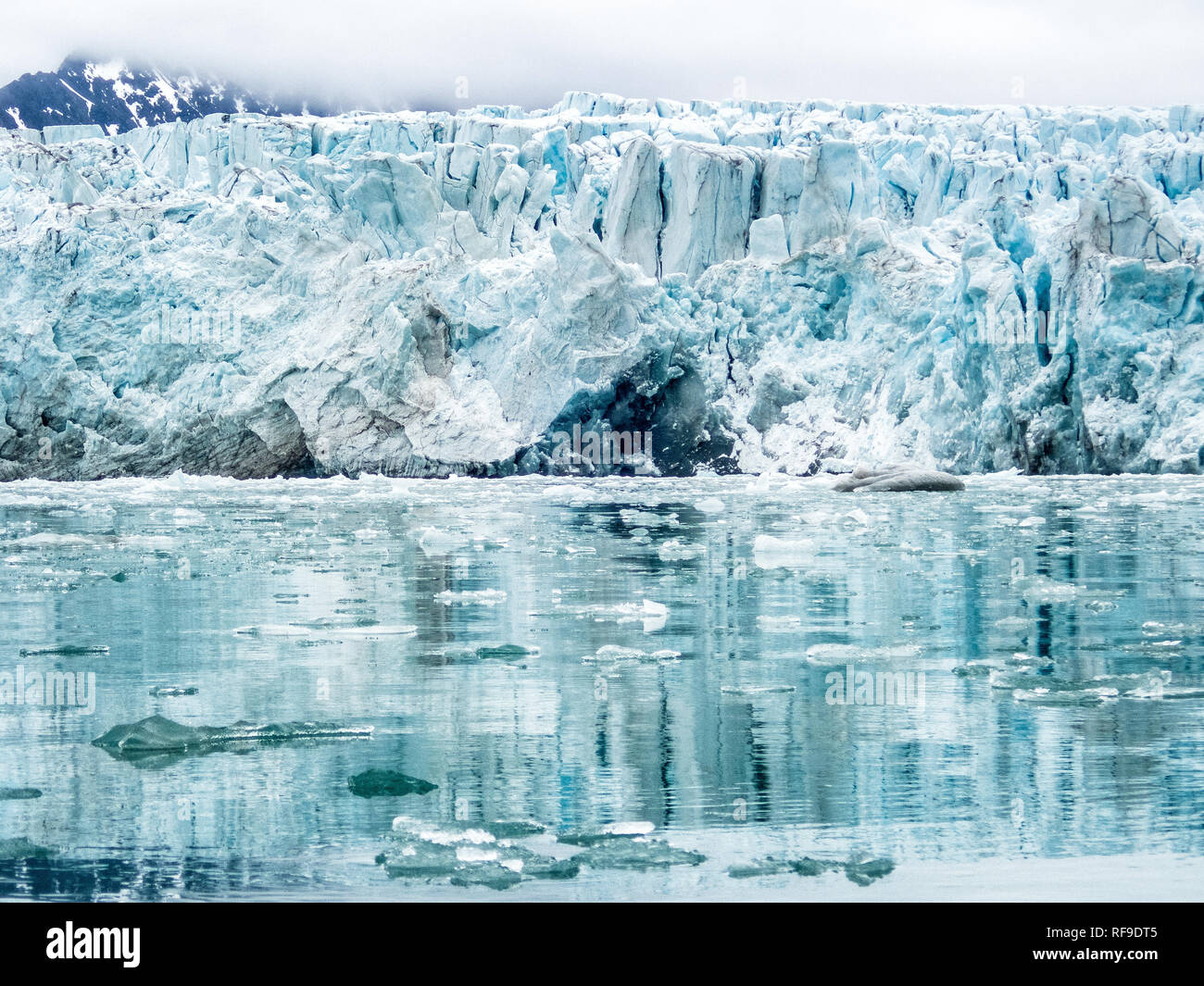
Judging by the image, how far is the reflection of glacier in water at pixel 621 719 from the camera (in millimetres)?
2424

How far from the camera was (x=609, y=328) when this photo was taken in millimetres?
22094

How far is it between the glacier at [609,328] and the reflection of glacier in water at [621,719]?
41.0 ft

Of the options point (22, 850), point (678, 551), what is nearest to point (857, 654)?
point (22, 850)

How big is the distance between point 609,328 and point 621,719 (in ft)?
61.9

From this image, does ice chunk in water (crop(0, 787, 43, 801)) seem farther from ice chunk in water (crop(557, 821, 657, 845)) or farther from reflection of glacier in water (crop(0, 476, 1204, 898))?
ice chunk in water (crop(557, 821, 657, 845))

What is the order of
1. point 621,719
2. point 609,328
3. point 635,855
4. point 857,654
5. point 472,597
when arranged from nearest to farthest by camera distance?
point 635,855 < point 621,719 < point 857,654 < point 472,597 < point 609,328

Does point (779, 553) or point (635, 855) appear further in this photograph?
point (779, 553)

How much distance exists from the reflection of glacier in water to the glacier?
1249cm

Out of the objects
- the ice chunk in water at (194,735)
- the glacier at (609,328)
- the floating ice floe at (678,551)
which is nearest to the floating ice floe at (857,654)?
the ice chunk in water at (194,735)

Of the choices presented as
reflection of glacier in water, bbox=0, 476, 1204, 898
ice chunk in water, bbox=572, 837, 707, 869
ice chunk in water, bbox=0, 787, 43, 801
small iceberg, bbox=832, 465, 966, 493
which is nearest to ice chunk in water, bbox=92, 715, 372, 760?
reflection of glacier in water, bbox=0, 476, 1204, 898

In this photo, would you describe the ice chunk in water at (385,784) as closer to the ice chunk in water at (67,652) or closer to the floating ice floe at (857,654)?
the floating ice floe at (857,654)

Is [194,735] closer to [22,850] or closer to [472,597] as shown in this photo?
[22,850]

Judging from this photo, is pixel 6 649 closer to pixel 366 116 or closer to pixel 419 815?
pixel 419 815
